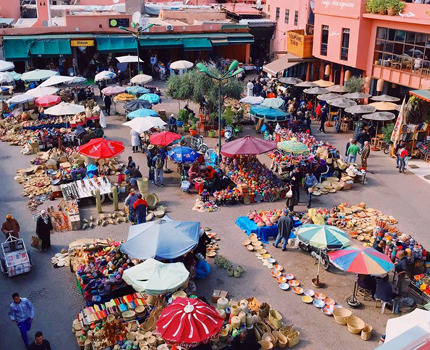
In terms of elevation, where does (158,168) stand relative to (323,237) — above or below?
below

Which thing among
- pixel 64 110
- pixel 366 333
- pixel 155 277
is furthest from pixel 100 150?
pixel 366 333

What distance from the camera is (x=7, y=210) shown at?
17.6m

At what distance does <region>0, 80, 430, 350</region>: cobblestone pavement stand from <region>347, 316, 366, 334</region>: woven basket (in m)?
0.15

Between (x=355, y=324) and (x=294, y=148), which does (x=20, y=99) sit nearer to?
(x=294, y=148)

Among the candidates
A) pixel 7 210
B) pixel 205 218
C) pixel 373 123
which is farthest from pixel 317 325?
pixel 373 123

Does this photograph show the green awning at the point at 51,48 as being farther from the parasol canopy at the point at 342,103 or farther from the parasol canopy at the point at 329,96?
the parasol canopy at the point at 342,103

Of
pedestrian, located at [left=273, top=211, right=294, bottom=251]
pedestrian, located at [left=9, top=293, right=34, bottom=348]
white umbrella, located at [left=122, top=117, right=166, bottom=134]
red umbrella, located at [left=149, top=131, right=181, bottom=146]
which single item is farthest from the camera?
white umbrella, located at [left=122, top=117, right=166, bottom=134]

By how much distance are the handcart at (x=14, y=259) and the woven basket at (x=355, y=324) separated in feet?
28.2

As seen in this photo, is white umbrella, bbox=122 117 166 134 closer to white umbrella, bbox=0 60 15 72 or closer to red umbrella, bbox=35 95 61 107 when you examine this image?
red umbrella, bbox=35 95 61 107

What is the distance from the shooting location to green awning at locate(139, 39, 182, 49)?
38.3 meters

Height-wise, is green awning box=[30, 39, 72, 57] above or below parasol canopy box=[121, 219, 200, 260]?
above

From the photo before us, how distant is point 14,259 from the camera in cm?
1374

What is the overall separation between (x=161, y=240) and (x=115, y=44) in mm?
28320

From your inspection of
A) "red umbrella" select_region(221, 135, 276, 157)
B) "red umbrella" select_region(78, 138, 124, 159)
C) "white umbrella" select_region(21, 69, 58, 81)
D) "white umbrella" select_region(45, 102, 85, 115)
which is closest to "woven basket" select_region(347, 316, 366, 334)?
"red umbrella" select_region(221, 135, 276, 157)
